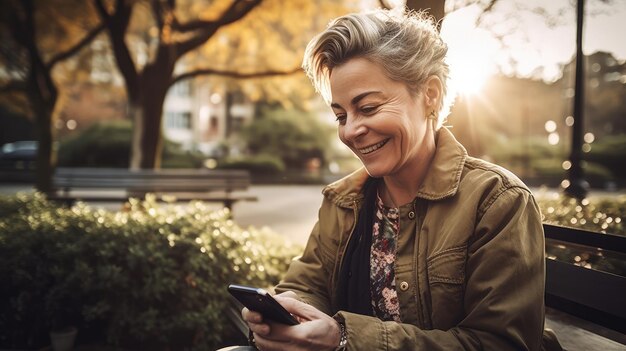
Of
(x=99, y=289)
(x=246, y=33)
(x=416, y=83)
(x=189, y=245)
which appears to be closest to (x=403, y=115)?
(x=416, y=83)

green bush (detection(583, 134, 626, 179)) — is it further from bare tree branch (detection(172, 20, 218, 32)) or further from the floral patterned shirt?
the floral patterned shirt

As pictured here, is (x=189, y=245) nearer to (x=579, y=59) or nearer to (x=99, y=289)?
(x=99, y=289)

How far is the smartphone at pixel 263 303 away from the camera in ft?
4.91

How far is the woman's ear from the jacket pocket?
0.65 meters

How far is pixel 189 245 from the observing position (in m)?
3.49

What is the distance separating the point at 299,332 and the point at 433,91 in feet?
3.75

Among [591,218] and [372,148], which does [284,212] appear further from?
[372,148]

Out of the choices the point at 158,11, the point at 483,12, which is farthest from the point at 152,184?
the point at 483,12

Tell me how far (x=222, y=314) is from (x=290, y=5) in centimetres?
834

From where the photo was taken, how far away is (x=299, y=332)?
1.56 meters

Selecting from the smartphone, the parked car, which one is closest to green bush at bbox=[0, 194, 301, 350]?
the smartphone

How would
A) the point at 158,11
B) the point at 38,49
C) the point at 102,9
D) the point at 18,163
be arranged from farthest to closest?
1. the point at 18,163
2. the point at 38,49
3. the point at 102,9
4. the point at 158,11

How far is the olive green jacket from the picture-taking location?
1.51 meters

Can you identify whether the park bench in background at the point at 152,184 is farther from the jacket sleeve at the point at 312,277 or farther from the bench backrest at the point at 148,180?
the jacket sleeve at the point at 312,277
